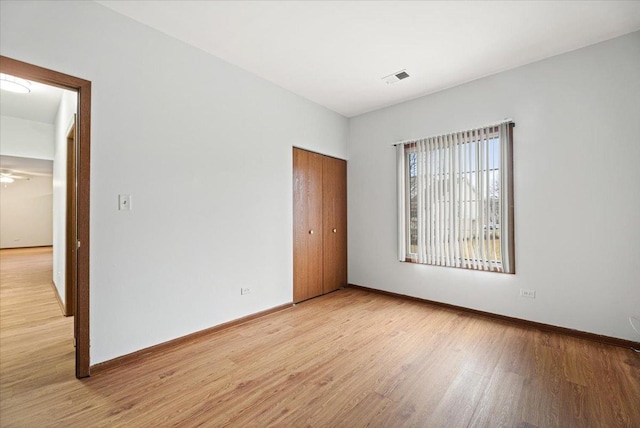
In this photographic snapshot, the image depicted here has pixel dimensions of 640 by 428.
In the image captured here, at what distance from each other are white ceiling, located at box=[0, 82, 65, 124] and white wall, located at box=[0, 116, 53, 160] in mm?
154

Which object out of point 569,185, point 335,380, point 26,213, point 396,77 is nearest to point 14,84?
point 396,77

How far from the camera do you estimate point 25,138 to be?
15.2ft

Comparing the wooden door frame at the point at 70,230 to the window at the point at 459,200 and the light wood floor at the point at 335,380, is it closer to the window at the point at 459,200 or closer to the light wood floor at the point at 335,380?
the light wood floor at the point at 335,380

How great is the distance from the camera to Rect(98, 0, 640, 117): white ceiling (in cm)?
219

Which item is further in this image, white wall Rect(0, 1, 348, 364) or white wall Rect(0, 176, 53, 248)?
white wall Rect(0, 176, 53, 248)

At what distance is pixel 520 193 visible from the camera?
3.04 meters

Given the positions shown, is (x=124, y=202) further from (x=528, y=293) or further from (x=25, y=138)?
(x=25, y=138)

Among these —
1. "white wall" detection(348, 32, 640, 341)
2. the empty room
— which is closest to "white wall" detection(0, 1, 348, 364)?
the empty room

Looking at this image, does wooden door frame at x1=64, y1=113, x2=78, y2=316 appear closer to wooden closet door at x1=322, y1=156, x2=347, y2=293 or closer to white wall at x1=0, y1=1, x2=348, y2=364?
white wall at x1=0, y1=1, x2=348, y2=364

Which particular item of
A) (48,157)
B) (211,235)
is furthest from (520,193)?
(48,157)

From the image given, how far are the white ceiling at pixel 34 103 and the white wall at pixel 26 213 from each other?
7.63 meters

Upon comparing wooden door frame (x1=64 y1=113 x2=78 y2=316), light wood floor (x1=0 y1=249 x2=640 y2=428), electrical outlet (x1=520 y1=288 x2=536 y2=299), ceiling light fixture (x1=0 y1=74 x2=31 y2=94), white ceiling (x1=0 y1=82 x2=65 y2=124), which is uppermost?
white ceiling (x1=0 y1=82 x2=65 y2=124)

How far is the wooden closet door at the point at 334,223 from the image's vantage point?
4.31 meters

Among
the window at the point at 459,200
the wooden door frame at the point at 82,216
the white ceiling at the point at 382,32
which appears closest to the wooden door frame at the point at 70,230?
the wooden door frame at the point at 82,216
